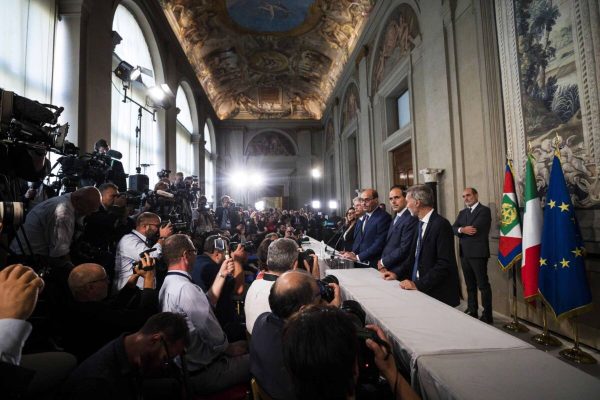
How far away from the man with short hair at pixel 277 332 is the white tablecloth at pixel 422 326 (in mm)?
475

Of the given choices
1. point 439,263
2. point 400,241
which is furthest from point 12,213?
point 400,241

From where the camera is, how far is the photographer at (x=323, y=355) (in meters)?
0.96

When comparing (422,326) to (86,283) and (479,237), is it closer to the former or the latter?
(86,283)

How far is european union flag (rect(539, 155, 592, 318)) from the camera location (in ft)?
9.55

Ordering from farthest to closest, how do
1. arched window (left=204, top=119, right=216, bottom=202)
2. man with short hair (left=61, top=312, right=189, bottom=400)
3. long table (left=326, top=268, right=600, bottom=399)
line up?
arched window (left=204, top=119, right=216, bottom=202)
man with short hair (left=61, top=312, right=189, bottom=400)
long table (left=326, top=268, right=600, bottom=399)

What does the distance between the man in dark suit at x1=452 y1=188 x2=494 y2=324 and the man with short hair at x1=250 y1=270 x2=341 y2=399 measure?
130 inches

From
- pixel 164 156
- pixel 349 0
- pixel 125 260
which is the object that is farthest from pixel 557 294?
pixel 349 0

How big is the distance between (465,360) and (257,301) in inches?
48.4

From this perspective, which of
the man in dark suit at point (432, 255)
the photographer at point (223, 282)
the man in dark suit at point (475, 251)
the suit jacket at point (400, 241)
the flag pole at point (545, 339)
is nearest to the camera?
the man in dark suit at point (432, 255)

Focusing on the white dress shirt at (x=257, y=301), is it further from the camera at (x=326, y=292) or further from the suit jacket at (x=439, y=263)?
the suit jacket at (x=439, y=263)

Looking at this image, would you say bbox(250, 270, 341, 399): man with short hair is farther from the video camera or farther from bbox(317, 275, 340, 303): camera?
the video camera

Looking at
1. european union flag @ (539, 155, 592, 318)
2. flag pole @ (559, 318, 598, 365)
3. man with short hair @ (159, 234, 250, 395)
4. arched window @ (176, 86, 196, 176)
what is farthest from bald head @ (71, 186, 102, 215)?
arched window @ (176, 86, 196, 176)

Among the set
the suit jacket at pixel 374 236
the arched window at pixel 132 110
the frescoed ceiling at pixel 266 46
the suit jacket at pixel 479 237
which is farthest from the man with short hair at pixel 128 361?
the frescoed ceiling at pixel 266 46

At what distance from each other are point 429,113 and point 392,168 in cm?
283
